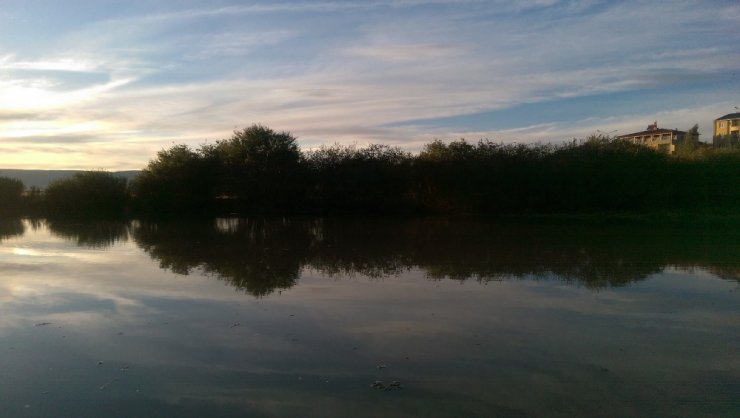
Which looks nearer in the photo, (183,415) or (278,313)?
(183,415)

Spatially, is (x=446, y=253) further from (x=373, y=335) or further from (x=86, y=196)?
(x=86, y=196)

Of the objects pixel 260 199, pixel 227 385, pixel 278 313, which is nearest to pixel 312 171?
pixel 260 199

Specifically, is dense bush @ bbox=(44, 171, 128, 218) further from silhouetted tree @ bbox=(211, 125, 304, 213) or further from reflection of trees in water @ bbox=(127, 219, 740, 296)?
reflection of trees in water @ bbox=(127, 219, 740, 296)

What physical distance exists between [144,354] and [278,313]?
2.35 meters

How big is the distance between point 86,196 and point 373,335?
125 ft

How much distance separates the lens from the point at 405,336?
23.7ft

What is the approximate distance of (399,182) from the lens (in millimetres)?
36375

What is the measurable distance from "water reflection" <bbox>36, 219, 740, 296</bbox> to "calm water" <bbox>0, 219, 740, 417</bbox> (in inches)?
5.2

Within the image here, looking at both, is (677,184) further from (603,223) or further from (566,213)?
(603,223)

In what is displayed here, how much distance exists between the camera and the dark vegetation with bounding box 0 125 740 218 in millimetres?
33469

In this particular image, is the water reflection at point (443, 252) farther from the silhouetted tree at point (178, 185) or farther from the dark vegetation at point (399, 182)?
the silhouetted tree at point (178, 185)

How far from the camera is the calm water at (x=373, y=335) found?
16.9 feet

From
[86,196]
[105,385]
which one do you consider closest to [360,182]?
[86,196]

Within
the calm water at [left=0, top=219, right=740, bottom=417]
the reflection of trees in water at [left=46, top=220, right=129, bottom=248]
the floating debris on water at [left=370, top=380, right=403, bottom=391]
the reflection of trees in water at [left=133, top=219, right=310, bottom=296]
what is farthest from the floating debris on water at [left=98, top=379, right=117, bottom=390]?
the reflection of trees in water at [left=46, top=220, right=129, bottom=248]
